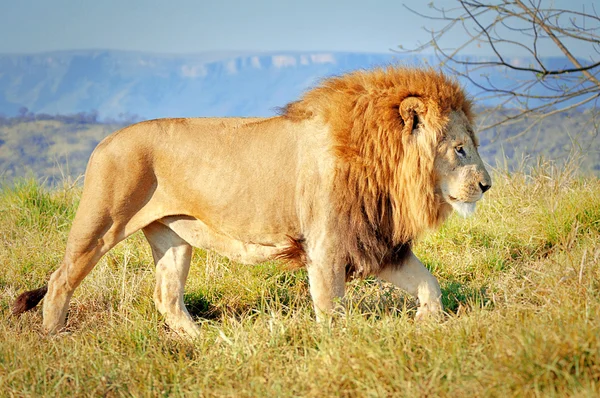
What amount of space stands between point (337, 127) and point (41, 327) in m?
2.16

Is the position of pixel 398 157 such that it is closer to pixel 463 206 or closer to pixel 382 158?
pixel 382 158

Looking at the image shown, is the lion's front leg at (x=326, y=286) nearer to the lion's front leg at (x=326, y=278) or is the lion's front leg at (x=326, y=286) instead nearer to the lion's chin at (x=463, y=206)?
the lion's front leg at (x=326, y=278)

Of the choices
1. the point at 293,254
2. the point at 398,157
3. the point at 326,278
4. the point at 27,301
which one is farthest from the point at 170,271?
the point at 398,157

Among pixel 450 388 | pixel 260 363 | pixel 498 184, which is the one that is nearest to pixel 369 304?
pixel 260 363

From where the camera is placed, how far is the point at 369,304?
15.0 feet

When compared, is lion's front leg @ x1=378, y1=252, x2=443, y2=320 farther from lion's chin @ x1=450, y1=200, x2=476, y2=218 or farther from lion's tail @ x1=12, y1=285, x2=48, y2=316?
lion's tail @ x1=12, y1=285, x2=48, y2=316

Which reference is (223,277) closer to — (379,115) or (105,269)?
(105,269)

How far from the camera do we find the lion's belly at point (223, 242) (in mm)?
4102

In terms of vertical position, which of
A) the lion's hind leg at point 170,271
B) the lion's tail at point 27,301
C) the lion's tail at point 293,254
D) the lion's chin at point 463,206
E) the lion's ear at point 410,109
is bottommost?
the lion's tail at point 27,301

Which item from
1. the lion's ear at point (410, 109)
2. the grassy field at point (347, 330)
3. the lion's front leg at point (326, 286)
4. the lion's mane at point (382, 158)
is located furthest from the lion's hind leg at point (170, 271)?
the lion's ear at point (410, 109)

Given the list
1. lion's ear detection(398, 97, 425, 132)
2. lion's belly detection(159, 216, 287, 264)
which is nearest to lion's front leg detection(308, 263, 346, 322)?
lion's belly detection(159, 216, 287, 264)

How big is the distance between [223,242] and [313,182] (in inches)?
28.3

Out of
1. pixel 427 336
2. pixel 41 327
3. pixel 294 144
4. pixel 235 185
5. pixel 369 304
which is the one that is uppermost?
pixel 294 144

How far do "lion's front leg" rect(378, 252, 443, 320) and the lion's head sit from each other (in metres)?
0.25
